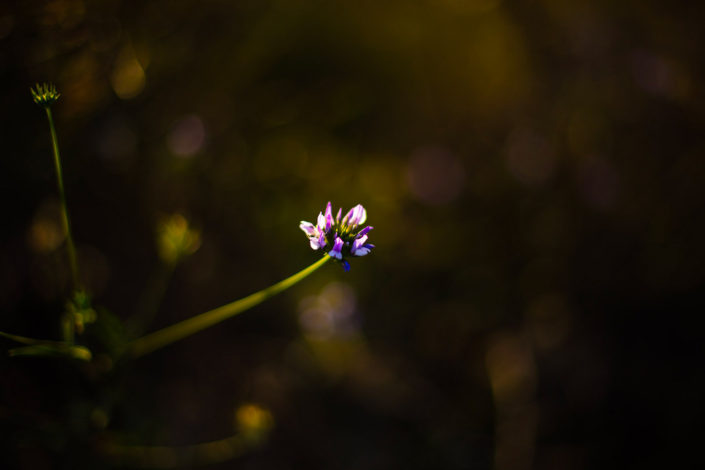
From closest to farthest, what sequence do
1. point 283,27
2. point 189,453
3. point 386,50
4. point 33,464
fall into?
point 33,464 → point 189,453 → point 283,27 → point 386,50

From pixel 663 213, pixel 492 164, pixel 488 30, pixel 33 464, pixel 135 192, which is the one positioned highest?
pixel 488 30

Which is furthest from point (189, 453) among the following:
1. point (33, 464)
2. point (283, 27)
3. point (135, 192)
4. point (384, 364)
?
point (283, 27)

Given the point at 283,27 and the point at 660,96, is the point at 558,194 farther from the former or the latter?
the point at 283,27

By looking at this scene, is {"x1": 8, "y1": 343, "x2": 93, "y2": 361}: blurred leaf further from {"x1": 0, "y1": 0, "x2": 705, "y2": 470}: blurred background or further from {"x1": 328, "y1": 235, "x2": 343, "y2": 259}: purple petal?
{"x1": 328, "y1": 235, "x2": 343, "y2": 259}: purple petal

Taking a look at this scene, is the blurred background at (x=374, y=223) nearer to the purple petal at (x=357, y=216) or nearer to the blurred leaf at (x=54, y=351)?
the blurred leaf at (x=54, y=351)

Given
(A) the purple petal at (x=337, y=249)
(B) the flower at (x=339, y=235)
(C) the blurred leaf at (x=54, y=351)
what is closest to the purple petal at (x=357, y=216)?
(B) the flower at (x=339, y=235)

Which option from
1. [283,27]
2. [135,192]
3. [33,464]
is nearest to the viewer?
[33,464]

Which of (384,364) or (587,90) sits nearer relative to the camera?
(384,364)

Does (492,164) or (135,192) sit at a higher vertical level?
(492,164)
